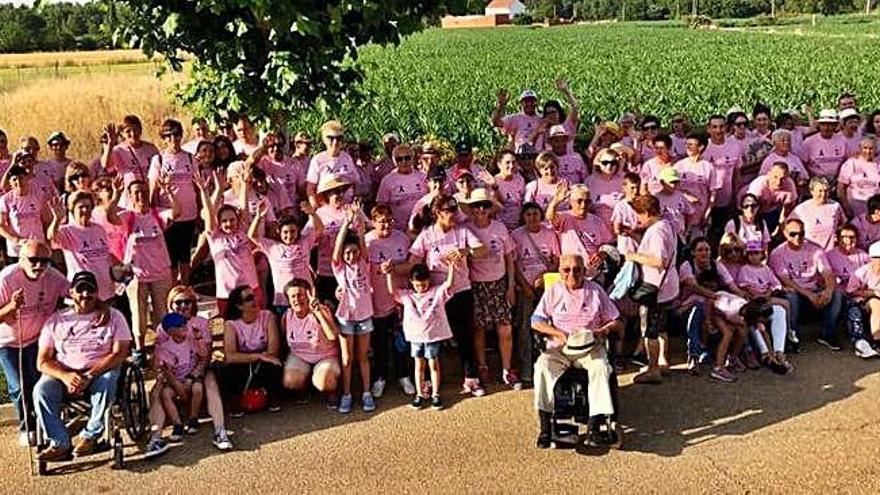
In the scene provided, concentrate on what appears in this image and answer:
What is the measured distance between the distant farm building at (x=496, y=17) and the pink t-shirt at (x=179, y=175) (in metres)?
83.6

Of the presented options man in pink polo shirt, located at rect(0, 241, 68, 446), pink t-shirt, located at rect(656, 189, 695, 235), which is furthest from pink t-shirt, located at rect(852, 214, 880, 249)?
man in pink polo shirt, located at rect(0, 241, 68, 446)

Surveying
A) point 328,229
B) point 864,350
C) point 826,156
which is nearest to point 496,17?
point 826,156

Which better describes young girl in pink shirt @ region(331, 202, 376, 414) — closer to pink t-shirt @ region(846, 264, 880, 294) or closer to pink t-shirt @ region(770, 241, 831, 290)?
pink t-shirt @ region(770, 241, 831, 290)

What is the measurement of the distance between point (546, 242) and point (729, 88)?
19037mm

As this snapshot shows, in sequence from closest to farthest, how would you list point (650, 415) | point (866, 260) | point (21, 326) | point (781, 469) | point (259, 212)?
point (781, 469)
point (21, 326)
point (650, 415)
point (259, 212)
point (866, 260)

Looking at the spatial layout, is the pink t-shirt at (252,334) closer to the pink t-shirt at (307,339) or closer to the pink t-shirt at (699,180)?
the pink t-shirt at (307,339)

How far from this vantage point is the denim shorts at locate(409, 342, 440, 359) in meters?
8.00

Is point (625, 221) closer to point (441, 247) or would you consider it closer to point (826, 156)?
point (441, 247)

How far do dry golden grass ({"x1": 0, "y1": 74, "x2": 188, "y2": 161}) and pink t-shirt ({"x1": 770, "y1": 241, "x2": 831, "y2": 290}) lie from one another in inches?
584

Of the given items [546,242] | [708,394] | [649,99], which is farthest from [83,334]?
[649,99]

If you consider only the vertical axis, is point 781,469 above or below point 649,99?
below

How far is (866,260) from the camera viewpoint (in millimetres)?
9281

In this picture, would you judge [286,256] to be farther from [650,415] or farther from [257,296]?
[650,415]

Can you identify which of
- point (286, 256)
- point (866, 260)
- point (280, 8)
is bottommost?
point (866, 260)
